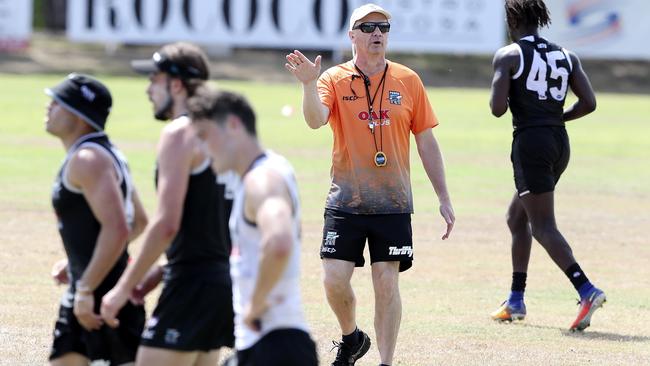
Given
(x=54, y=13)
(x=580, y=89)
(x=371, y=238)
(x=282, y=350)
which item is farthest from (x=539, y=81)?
(x=54, y=13)

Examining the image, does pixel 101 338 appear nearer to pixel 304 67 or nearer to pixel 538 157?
pixel 304 67

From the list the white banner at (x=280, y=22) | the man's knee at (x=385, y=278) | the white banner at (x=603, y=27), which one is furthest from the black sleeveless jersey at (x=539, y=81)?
the white banner at (x=603, y=27)

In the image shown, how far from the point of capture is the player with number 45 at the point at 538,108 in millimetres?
9625

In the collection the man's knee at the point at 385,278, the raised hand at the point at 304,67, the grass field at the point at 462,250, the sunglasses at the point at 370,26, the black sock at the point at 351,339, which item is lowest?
the grass field at the point at 462,250

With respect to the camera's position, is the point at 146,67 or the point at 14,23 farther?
the point at 14,23

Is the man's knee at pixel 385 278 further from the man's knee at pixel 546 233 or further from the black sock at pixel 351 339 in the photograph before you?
the man's knee at pixel 546 233

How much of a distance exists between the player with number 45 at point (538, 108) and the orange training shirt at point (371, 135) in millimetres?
1424

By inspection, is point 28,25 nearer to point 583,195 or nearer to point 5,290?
point 583,195

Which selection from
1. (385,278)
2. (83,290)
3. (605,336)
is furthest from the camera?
(605,336)

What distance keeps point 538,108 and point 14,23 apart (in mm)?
38730

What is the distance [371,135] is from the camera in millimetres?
8250

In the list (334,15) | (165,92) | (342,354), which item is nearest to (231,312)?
(165,92)

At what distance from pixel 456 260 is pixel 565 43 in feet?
111

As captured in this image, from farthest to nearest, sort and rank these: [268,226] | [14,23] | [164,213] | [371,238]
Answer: [14,23], [371,238], [164,213], [268,226]
